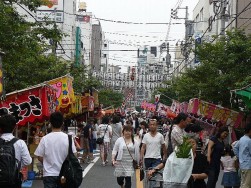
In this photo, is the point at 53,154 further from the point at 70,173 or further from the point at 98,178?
the point at 98,178

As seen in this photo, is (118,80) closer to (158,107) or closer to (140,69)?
(140,69)

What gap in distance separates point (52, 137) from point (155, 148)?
4355mm

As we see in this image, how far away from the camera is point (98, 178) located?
1714 centimetres

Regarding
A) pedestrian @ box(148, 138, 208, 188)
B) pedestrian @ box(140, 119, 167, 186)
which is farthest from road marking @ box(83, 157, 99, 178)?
pedestrian @ box(148, 138, 208, 188)

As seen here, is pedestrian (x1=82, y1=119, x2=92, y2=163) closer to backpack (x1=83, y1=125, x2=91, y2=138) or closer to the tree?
backpack (x1=83, y1=125, x2=91, y2=138)

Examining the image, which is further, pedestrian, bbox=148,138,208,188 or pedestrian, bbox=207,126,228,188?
pedestrian, bbox=207,126,228,188

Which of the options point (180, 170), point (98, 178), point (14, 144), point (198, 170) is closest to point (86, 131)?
point (98, 178)

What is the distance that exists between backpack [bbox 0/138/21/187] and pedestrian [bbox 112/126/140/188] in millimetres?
4247

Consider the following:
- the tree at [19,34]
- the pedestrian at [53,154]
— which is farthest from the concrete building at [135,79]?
the pedestrian at [53,154]

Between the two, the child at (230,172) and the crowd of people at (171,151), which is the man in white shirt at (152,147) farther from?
the child at (230,172)

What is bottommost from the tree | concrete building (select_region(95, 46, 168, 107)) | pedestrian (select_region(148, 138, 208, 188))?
concrete building (select_region(95, 46, 168, 107))

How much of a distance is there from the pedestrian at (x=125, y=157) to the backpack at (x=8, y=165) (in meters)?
4.25

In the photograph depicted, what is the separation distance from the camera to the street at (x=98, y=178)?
1538 centimetres

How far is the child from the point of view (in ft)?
40.5
